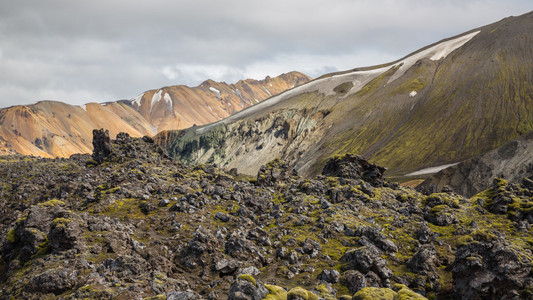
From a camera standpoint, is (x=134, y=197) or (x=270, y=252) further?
(x=134, y=197)

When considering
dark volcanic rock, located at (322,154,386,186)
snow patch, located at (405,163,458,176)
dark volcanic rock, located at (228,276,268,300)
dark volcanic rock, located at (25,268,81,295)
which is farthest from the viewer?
snow patch, located at (405,163,458,176)

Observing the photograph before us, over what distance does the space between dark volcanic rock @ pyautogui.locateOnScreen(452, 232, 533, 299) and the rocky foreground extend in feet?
0.35

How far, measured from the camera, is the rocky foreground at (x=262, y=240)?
30.4 m

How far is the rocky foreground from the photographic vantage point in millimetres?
30375

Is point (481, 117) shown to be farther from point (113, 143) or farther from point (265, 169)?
point (113, 143)

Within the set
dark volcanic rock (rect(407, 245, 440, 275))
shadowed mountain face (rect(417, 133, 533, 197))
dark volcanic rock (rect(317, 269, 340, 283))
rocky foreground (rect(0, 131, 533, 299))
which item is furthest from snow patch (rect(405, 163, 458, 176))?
dark volcanic rock (rect(317, 269, 340, 283))

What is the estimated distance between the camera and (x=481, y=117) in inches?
7421

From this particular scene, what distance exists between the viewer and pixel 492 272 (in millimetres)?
32188

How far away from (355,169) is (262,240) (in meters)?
42.7

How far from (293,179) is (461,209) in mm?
39075

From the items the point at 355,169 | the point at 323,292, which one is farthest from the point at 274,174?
the point at 323,292

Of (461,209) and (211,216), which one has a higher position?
(211,216)

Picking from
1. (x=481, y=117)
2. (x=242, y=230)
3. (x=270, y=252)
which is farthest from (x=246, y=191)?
(x=481, y=117)

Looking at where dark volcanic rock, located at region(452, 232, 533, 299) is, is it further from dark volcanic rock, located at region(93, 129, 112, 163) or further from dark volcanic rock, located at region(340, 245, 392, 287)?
dark volcanic rock, located at region(93, 129, 112, 163)
